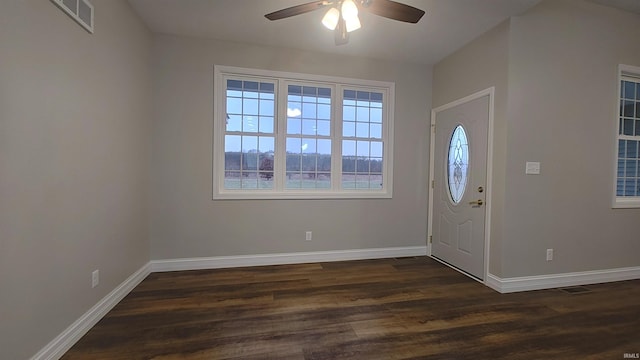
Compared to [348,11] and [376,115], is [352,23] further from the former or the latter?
[376,115]

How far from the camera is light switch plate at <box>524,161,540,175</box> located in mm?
2764

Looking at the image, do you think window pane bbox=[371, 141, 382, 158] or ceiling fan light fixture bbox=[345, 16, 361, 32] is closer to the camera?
ceiling fan light fixture bbox=[345, 16, 361, 32]

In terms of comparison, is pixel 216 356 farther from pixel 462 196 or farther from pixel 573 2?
pixel 573 2

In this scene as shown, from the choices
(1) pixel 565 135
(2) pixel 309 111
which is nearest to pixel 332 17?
(2) pixel 309 111

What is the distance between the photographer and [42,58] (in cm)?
156

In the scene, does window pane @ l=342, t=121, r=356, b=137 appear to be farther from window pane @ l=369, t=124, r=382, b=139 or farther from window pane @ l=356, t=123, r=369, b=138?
window pane @ l=369, t=124, r=382, b=139

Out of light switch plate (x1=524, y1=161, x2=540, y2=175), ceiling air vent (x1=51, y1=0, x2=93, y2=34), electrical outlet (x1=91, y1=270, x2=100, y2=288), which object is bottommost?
electrical outlet (x1=91, y1=270, x2=100, y2=288)

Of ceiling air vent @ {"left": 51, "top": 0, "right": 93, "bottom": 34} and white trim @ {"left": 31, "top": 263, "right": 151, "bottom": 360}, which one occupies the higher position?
ceiling air vent @ {"left": 51, "top": 0, "right": 93, "bottom": 34}

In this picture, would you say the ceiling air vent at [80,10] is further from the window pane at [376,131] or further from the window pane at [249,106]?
the window pane at [376,131]

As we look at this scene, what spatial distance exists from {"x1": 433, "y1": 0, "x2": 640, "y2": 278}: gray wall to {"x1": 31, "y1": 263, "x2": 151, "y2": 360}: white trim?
3583 millimetres

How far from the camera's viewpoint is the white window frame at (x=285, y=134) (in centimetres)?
329

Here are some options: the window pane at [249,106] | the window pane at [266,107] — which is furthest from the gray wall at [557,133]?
the window pane at [249,106]

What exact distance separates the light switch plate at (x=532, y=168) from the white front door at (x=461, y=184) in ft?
1.22

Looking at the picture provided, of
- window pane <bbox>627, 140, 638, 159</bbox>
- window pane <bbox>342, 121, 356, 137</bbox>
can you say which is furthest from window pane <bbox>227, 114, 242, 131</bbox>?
window pane <bbox>627, 140, 638, 159</bbox>
